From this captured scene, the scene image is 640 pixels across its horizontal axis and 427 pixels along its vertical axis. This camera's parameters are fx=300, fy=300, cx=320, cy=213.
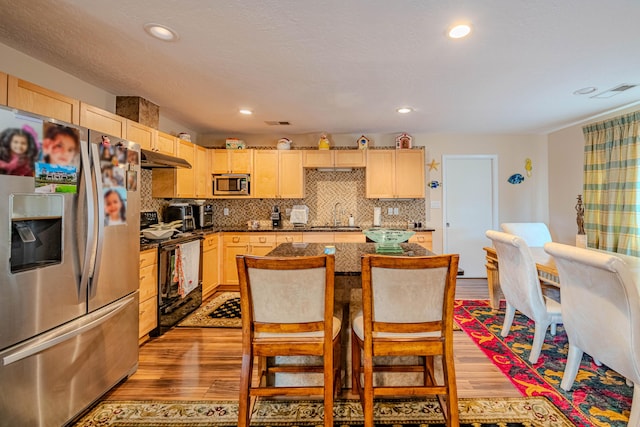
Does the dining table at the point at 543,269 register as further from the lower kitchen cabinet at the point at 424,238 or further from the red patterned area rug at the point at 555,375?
the lower kitchen cabinet at the point at 424,238

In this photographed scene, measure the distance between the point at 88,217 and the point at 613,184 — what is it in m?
5.21

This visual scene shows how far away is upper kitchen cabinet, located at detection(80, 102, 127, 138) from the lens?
232 cm

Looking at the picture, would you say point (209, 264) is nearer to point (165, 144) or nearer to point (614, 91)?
point (165, 144)

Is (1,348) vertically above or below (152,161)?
below

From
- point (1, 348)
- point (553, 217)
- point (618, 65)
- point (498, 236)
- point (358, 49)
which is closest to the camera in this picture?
point (1, 348)

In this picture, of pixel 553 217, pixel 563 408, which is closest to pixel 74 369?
pixel 563 408

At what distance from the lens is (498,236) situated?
2576 mm

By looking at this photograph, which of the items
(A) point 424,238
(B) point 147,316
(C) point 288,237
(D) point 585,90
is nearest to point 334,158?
(C) point 288,237

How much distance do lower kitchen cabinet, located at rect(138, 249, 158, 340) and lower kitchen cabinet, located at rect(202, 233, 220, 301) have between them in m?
0.97

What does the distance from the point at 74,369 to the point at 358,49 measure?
269 cm

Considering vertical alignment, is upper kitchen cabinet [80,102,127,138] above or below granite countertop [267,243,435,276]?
above

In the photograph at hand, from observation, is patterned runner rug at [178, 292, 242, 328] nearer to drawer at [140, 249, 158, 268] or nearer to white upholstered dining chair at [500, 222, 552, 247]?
drawer at [140, 249, 158, 268]

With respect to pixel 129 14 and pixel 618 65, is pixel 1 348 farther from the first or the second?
pixel 618 65

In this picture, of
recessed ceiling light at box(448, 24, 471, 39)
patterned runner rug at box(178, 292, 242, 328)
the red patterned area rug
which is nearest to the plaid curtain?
the red patterned area rug
